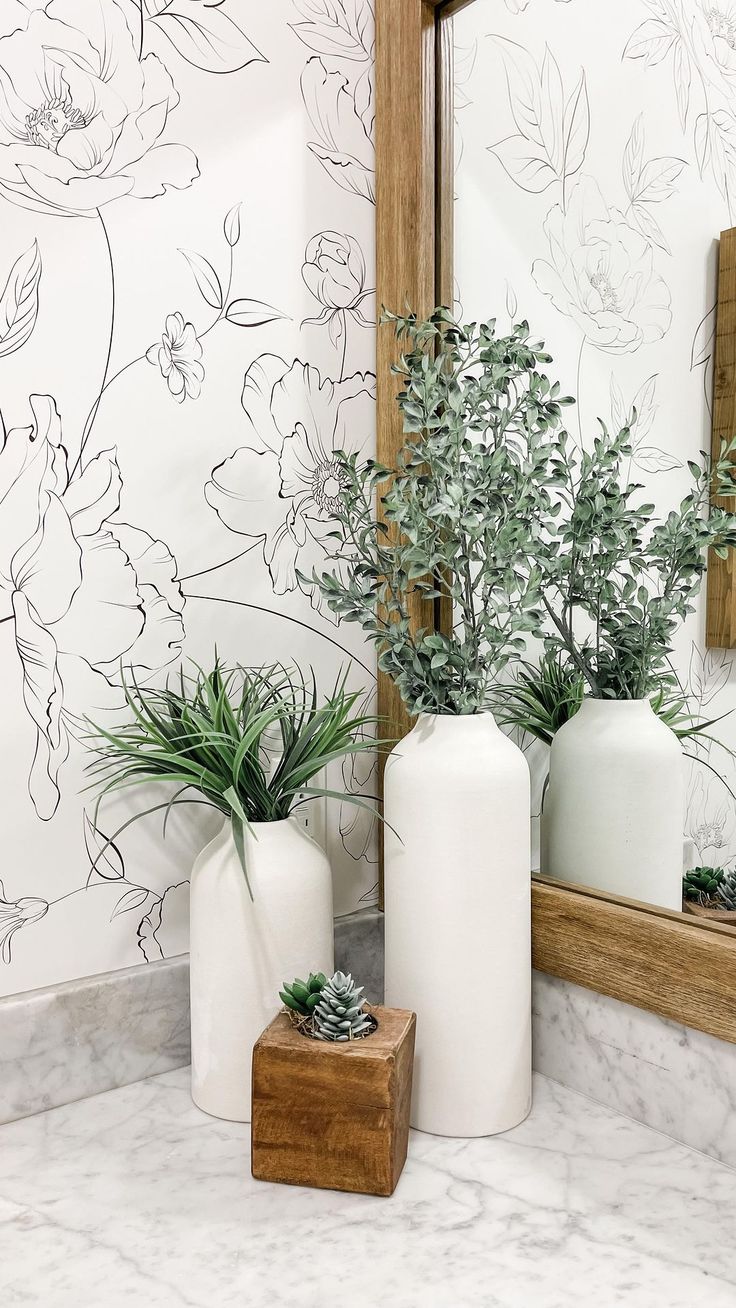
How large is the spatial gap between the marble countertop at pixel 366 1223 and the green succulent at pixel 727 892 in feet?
0.69

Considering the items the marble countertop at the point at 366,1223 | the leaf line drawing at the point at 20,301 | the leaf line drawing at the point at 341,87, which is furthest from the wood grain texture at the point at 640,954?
the leaf line drawing at the point at 341,87

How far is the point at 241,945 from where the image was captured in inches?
32.7

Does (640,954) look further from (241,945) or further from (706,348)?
(706,348)

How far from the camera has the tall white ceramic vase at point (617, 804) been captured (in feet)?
2.77

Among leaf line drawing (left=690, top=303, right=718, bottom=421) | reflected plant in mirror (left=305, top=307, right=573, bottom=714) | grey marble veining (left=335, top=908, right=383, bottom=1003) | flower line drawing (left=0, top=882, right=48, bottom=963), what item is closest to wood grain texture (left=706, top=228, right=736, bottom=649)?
leaf line drawing (left=690, top=303, right=718, bottom=421)

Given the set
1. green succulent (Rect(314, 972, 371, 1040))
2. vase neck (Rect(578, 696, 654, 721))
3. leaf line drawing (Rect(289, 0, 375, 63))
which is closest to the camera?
green succulent (Rect(314, 972, 371, 1040))

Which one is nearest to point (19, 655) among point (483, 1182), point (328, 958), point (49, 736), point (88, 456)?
point (49, 736)

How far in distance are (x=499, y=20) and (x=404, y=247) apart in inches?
9.3

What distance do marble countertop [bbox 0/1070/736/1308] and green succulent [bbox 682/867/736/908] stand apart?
0.21 metres

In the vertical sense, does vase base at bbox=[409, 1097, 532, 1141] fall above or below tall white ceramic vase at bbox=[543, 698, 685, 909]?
below

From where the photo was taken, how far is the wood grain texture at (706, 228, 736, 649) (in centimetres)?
77

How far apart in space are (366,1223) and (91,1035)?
12.2 inches

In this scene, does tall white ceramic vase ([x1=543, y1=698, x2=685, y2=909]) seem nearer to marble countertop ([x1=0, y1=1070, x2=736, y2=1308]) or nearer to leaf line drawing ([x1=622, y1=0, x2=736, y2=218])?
marble countertop ([x1=0, y1=1070, x2=736, y2=1308])

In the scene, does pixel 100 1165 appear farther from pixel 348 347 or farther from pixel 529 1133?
pixel 348 347
